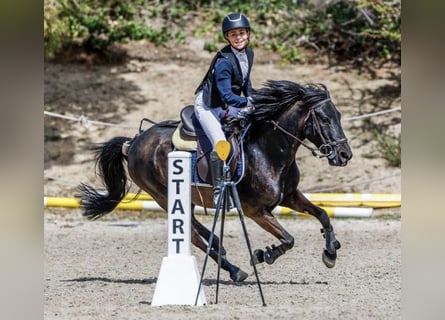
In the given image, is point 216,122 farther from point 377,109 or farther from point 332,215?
point 377,109

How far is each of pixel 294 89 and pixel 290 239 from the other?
100cm

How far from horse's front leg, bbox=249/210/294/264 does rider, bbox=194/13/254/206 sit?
36 centimetres

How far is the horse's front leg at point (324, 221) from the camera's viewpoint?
6.58 metres

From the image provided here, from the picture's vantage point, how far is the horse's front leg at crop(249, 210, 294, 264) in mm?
6367

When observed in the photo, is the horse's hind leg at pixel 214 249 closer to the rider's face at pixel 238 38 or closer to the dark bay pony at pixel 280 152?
the dark bay pony at pixel 280 152

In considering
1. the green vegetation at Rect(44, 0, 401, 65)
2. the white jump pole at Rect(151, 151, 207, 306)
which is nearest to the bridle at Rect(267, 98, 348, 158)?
the white jump pole at Rect(151, 151, 207, 306)

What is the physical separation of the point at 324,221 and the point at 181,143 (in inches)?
43.6

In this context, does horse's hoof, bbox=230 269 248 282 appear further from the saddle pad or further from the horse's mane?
the horse's mane

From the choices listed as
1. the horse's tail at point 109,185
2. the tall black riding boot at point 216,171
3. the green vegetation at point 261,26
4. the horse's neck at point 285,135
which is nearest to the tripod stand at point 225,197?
the tall black riding boot at point 216,171

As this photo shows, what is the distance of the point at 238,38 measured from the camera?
5.96 m

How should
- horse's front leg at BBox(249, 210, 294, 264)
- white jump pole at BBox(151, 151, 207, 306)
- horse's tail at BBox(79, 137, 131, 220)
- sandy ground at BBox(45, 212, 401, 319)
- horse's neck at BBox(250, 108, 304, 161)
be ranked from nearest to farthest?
sandy ground at BBox(45, 212, 401, 319), white jump pole at BBox(151, 151, 207, 306), horse's front leg at BBox(249, 210, 294, 264), horse's neck at BBox(250, 108, 304, 161), horse's tail at BBox(79, 137, 131, 220)

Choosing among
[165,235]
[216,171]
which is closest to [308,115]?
[216,171]

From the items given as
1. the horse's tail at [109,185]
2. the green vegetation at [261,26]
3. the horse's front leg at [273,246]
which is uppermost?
the green vegetation at [261,26]

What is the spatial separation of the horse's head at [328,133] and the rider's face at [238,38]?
72 cm
